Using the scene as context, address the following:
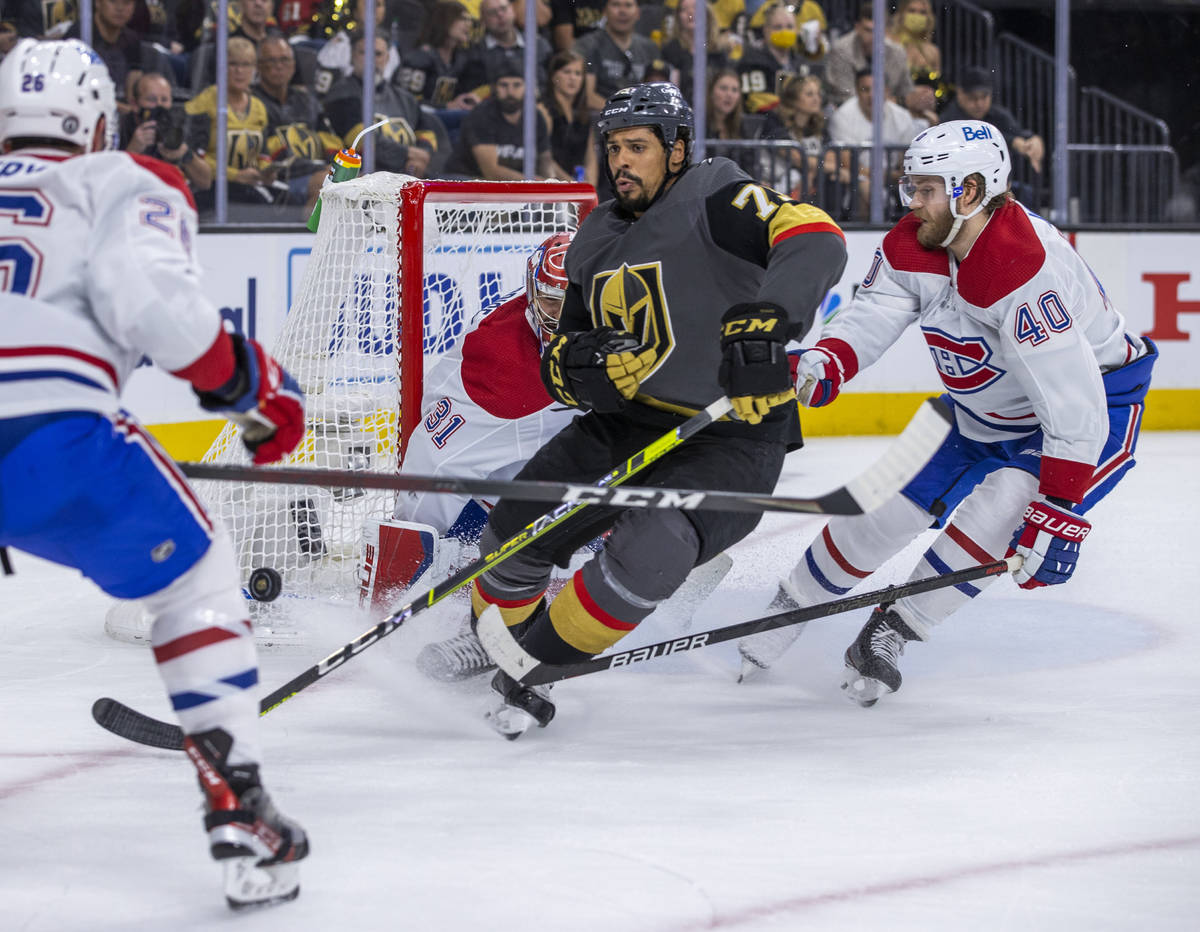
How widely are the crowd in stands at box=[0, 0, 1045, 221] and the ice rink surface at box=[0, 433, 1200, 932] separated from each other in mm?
2295

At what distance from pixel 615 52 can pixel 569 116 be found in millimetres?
420

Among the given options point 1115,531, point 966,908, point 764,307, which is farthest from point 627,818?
point 1115,531

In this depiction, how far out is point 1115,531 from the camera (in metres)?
4.37

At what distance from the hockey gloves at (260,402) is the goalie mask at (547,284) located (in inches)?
48.9

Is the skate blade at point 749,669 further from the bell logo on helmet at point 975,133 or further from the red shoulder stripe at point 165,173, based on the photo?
the red shoulder stripe at point 165,173

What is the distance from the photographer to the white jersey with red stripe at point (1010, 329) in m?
2.61

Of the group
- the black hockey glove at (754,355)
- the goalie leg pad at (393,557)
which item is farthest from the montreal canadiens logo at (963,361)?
the goalie leg pad at (393,557)

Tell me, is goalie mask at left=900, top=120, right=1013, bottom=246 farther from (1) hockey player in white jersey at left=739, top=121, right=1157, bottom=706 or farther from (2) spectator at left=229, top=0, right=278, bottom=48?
(2) spectator at left=229, top=0, right=278, bottom=48

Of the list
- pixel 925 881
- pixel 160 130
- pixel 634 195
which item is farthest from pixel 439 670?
pixel 160 130

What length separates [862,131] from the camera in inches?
246

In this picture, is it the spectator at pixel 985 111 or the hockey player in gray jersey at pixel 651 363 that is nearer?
the hockey player in gray jersey at pixel 651 363

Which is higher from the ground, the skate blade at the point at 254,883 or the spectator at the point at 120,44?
the spectator at the point at 120,44

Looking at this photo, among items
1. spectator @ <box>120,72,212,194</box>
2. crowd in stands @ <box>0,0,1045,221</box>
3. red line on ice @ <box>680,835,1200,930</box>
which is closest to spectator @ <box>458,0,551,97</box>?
crowd in stands @ <box>0,0,1045,221</box>

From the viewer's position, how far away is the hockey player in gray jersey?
240cm
